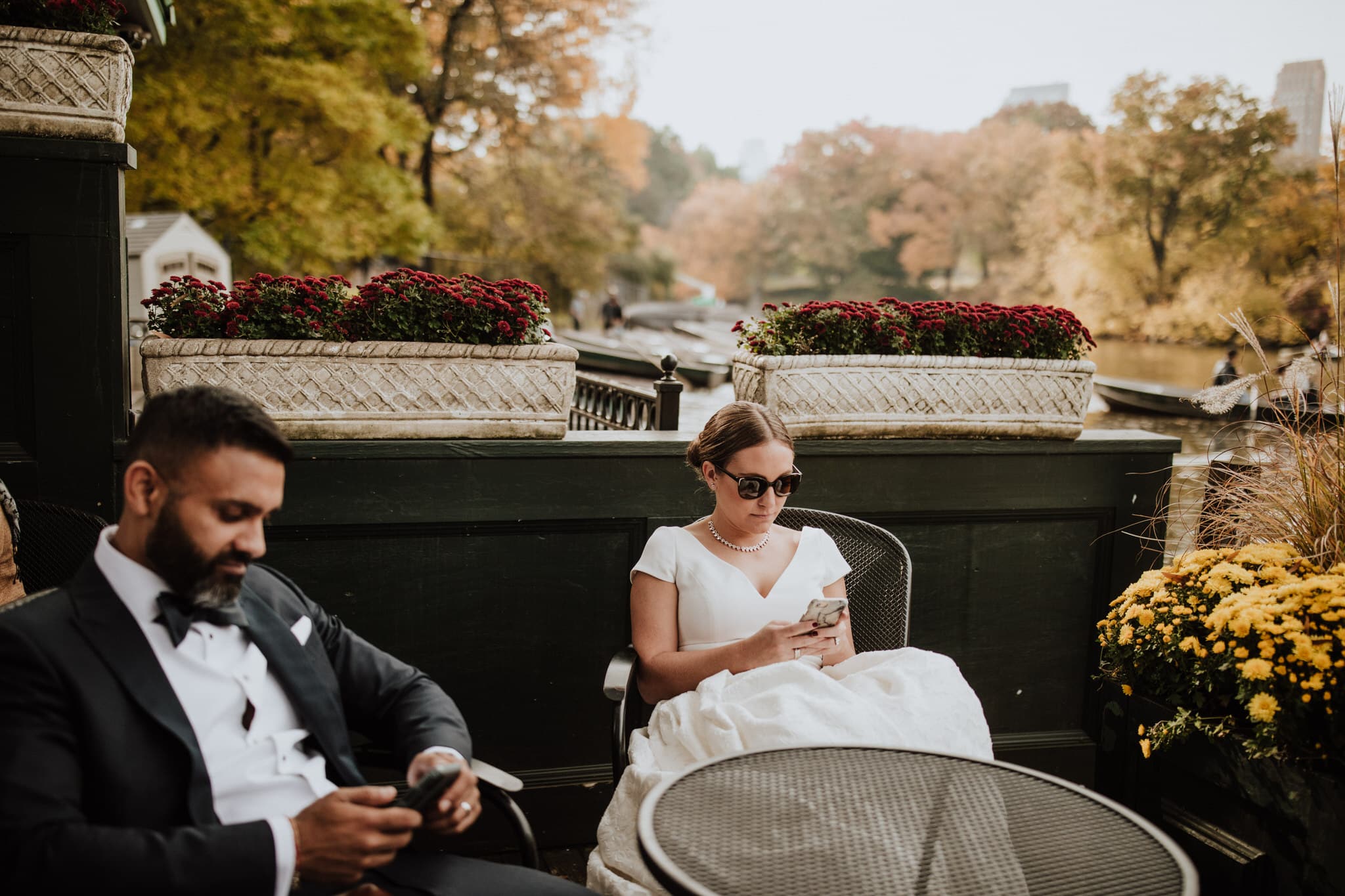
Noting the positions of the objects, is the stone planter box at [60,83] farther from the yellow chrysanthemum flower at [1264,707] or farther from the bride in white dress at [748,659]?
the yellow chrysanthemum flower at [1264,707]

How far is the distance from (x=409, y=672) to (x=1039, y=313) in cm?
262

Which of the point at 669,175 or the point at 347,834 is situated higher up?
the point at 669,175

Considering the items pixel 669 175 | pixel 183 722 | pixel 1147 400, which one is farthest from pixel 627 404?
pixel 669 175

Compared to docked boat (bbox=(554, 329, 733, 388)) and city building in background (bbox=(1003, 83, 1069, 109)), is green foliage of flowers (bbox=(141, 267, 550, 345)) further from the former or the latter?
city building in background (bbox=(1003, 83, 1069, 109))

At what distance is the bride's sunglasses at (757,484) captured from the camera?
97.7 inches

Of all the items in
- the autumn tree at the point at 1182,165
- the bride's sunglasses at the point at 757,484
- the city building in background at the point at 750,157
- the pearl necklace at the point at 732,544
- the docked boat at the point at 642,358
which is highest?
the city building in background at the point at 750,157

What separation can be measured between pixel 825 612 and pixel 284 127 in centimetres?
1420

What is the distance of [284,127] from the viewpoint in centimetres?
1416

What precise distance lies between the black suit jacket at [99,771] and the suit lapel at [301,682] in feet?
0.68

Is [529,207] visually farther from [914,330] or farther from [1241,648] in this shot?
[1241,648]

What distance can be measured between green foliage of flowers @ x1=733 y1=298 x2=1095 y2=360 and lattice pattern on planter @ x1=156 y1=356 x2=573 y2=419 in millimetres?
744

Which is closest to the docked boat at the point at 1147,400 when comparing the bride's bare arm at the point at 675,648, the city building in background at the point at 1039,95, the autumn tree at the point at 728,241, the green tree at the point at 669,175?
the bride's bare arm at the point at 675,648

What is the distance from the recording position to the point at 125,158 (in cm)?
271

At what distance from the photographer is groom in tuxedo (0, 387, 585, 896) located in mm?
1324
